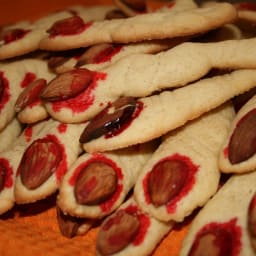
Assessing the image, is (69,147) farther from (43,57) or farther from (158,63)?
(43,57)

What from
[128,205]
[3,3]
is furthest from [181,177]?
[3,3]

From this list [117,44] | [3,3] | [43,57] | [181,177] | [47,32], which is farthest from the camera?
[3,3]

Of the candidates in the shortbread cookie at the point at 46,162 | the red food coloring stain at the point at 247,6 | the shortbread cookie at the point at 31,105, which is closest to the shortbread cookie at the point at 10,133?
the shortbread cookie at the point at 31,105

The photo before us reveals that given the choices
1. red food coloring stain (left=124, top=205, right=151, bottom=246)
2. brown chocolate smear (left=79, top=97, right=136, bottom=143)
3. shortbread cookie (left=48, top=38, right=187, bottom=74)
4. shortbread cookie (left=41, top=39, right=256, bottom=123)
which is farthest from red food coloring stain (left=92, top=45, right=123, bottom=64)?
red food coloring stain (left=124, top=205, right=151, bottom=246)

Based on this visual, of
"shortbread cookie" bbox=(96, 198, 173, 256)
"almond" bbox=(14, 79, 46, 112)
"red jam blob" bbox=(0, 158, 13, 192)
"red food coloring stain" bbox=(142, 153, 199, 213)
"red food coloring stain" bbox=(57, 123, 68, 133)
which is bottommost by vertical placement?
"shortbread cookie" bbox=(96, 198, 173, 256)

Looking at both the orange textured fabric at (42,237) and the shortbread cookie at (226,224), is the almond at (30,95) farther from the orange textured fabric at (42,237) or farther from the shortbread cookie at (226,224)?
the shortbread cookie at (226,224)

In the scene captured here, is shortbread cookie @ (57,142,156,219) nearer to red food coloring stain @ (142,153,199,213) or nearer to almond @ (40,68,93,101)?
red food coloring stain @ (142,153,199,213)
